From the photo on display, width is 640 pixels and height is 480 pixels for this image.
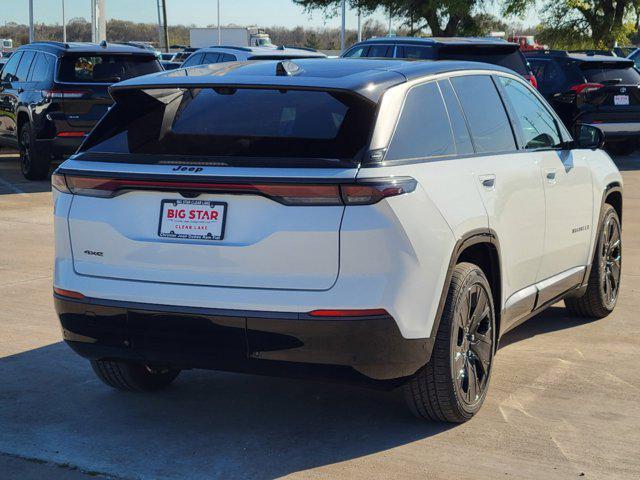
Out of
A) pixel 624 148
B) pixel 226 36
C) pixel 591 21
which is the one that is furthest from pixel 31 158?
pixel 226 36

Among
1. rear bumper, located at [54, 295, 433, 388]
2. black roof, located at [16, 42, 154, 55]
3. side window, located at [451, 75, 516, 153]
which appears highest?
side window, located at [451, 75, 516, 153]

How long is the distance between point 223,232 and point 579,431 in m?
1.91

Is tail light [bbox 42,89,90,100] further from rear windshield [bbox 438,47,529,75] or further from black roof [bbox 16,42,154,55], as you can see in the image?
rear windshield [bbox 438,47,529,75]

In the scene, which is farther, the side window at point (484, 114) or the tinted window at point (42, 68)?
the tinted window at point (42, 68)

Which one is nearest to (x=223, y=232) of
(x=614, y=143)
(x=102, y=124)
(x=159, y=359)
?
(x=159, y=359)

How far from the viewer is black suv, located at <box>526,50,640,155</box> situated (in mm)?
18953

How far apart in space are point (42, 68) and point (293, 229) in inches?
479

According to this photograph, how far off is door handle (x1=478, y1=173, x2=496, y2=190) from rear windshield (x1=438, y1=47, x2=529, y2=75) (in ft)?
33.5

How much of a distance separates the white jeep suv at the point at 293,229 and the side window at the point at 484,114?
0.04 meters

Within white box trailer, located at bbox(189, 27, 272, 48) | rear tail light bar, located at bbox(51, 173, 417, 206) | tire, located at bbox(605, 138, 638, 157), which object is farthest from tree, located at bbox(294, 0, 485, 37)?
rear tail light bar, located at bbox(51, 173, 417, 206)

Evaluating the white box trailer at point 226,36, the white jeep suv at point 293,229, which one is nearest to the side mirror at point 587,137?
the white jeep suv at point 293,229

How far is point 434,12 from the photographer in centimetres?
4506

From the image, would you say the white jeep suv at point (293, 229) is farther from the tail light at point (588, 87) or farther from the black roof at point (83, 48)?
the tail light at point (588, 87)

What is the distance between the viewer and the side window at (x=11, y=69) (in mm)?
16969
